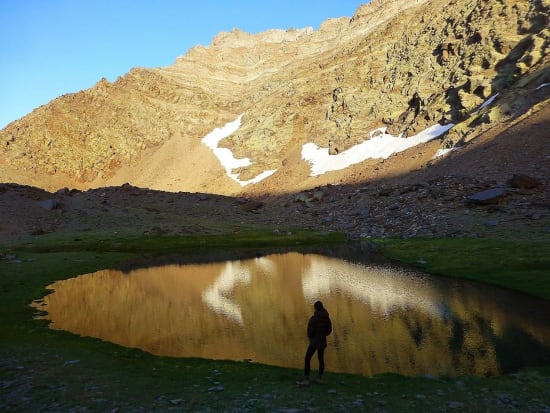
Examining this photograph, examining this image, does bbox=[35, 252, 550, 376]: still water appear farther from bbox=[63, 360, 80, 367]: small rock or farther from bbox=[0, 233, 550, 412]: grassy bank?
bbox=[63, 360, 80, 367]: small rock

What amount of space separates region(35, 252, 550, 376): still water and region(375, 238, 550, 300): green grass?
2.35m

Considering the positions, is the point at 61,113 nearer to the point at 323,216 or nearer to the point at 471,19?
the point at 323,216

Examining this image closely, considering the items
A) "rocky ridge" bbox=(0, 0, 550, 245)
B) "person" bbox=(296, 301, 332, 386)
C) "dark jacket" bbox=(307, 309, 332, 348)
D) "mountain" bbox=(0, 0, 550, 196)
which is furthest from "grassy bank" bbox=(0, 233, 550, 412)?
"mountain" bbox=(0, 0, 550, 196)

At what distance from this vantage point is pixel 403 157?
10081 centimetres

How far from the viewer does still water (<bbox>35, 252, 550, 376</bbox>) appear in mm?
21625

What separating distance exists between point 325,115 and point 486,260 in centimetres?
10811

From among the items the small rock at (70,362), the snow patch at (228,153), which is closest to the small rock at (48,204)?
the snow patch at (228,153)

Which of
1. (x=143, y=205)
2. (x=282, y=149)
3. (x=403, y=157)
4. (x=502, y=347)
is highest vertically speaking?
(x=282, y=149)

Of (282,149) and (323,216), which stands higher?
(282,149)

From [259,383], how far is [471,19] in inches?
5129

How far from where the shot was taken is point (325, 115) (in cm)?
14588

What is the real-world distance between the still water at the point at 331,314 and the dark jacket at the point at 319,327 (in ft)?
10.9

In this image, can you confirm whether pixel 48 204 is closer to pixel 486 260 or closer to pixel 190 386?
pixel 486 260

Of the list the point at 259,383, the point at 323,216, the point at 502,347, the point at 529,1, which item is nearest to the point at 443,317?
the point at 502,347
